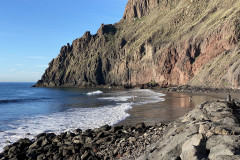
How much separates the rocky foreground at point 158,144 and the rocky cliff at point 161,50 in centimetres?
3995

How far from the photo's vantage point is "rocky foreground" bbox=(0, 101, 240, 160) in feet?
21.2

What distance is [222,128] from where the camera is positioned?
762 cm

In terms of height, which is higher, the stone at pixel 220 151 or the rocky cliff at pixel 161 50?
the rocky cliff at pixel 161 50

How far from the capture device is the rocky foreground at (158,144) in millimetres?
6449

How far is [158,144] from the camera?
351 inches

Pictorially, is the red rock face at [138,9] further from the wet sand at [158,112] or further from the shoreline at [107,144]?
the shoreline at [107,144]

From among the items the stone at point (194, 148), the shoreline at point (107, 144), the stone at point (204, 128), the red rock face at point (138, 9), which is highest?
the red rock face at point (138, 9)

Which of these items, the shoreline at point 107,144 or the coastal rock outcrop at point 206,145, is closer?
the coastal rock outcrop at point 206,145

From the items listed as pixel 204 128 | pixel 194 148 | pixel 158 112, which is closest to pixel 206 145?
pixel 194 148

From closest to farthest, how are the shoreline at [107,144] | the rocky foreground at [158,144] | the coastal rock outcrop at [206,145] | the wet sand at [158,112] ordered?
the coastal rock outcrop at [206,145]
the rocky foreground at [158,144]
the shoreline at [107,144]
the wet sand at [158,112]

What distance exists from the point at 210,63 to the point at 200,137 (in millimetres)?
58332

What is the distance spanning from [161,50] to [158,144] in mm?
76903

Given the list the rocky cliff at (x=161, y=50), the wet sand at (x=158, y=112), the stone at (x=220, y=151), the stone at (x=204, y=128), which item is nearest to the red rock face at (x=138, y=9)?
the rocky cliff at (x=161, y=50)

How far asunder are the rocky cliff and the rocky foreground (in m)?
40.0
